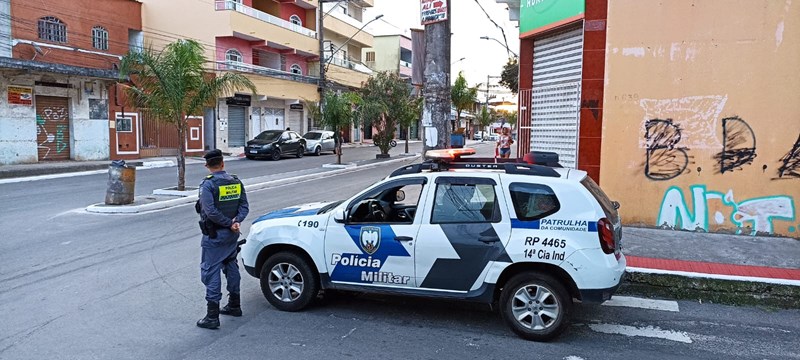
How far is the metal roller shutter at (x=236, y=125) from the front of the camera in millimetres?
33562

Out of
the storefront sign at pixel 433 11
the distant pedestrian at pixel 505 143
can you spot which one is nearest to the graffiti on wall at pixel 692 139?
the storefront sign at pixel 433 11

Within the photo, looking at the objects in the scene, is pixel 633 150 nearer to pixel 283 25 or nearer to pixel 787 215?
A: pixel 787 215

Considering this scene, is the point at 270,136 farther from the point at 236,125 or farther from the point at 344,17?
the point at 344,17

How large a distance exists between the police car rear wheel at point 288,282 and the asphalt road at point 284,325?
0.39ft

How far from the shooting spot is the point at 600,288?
5047 mm

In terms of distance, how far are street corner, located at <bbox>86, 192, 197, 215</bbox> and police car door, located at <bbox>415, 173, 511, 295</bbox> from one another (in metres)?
8.97

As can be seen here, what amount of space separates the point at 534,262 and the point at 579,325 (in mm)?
1010

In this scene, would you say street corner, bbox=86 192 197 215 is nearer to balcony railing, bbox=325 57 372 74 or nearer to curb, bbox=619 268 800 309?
curb, bbox=619 268 800 309

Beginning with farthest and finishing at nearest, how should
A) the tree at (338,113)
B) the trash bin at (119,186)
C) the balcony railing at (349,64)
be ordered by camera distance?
1. the balcony railing at (349,64)
2. the tree at (338,113)
3. the trash bin at (119,186)

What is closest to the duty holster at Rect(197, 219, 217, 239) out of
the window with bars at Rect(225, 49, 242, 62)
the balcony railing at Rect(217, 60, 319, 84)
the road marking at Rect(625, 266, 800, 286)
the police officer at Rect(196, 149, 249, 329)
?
the police officer at Rect(196, 149, 249, 329)

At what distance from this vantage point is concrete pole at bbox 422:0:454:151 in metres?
8.64

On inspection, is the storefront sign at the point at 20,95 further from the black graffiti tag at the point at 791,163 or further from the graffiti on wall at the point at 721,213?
the black graffiti tag at the point at 791,163

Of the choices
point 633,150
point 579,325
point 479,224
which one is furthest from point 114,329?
point 633,150

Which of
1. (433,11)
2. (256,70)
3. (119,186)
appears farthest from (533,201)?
(256,70)
